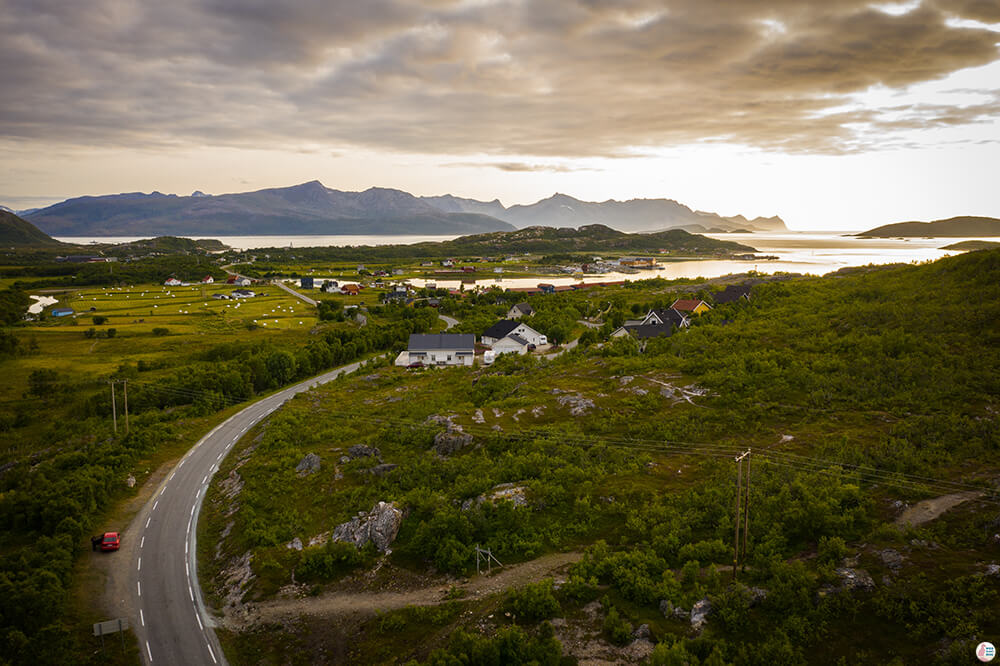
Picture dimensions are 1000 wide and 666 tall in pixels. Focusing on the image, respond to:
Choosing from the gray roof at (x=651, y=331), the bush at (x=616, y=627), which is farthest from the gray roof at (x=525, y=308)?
the bush at (x=616, y=627)

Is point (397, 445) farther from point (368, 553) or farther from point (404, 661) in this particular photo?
point (404, 661)

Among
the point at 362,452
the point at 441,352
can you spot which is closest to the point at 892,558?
the point at 362,452

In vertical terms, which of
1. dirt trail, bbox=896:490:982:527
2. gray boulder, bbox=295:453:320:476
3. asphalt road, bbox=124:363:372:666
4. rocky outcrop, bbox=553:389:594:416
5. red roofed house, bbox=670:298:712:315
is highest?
red roofed house, bbox=670:298:712:315

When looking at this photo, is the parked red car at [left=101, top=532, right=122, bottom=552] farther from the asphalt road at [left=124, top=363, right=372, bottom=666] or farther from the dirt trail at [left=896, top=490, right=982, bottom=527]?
the dirt trail at [left=896, top=490, right=982, bottom=527]

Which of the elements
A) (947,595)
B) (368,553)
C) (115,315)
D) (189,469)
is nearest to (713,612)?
(947,595)

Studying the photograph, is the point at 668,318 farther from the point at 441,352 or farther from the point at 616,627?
the point at 616,627

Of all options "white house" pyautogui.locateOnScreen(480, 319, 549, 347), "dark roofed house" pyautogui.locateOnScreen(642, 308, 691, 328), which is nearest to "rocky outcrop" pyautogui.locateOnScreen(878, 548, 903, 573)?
"dark roofed house" pyautogui.locateOnScreen(642, 308, 691, 328)
